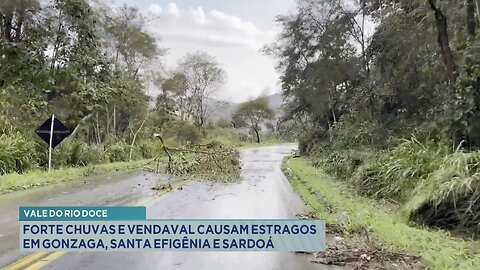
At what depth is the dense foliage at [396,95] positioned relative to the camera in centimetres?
938

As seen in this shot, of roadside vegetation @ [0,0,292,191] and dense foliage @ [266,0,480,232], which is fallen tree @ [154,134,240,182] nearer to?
roadside vegetation @ [0,0,292,191]

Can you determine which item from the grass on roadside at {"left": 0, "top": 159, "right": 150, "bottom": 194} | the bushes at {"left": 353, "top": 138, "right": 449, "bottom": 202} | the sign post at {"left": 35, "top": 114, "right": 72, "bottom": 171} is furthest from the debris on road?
the sign post at {"left": 35, "top": 114, "right": 72, "bottom": 171}

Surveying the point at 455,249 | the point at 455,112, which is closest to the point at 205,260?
the point at 455,249

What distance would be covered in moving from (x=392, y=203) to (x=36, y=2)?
1719 centimetres

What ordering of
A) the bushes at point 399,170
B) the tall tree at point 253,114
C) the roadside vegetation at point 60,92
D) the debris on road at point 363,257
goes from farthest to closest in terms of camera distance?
the tall tree at point 253,114
the roadside vegetation at point 60,92
the bushes at point 399,170
the debris on road at point 363,257

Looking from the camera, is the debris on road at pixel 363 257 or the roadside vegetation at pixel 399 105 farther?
the roadside vegetation at pixel 399 105

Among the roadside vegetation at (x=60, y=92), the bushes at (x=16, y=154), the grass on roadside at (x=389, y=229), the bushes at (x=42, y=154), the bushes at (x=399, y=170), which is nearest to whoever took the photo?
the grass on roadside at (x=389, y=229)

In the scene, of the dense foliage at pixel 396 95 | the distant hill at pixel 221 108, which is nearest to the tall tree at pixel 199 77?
the distant hill at pixel 221 108

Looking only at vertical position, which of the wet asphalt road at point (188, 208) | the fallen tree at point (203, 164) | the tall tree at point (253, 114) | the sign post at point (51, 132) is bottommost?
the wet asphalt road at point (188, 208)

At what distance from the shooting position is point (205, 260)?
6145 mm

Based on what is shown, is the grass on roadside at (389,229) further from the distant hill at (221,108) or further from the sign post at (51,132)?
the distant hill at (221,108)

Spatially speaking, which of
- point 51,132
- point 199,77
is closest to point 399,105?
point 51,132

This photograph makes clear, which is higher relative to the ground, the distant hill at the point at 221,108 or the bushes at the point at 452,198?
the distant hill at the point at 221,108

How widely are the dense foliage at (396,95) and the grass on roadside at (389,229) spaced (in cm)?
63
